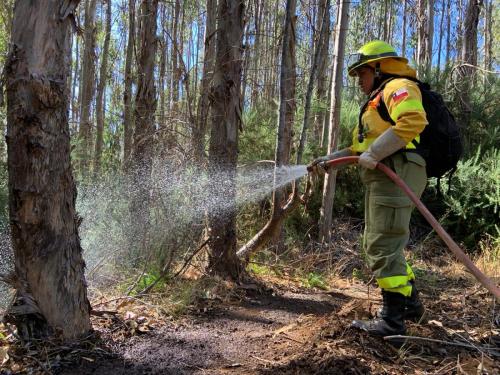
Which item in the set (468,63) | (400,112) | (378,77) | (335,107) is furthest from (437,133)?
(468,63)

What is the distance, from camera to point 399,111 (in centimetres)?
284

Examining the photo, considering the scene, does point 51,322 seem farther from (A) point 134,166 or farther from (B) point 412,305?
(A) point 134,166

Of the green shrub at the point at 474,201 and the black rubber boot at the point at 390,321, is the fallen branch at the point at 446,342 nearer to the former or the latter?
the black rubber boot at the point at 390,321

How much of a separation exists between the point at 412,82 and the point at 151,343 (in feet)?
8.55

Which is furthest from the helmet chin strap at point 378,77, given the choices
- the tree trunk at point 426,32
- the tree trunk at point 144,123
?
the tree trunk at point 426,32

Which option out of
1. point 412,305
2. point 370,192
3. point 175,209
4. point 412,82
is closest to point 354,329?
point 412,305

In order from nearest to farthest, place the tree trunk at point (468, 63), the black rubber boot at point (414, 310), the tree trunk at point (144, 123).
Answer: the black rubber boot at point (414, 310)
the tree trunk at point (144, 123)
the tree trunk at point (468, 63)

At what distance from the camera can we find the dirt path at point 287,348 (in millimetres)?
2729

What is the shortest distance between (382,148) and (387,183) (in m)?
0.31

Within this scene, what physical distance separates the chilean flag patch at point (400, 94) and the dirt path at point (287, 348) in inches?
63.4

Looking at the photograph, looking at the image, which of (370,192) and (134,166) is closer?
(370,192)

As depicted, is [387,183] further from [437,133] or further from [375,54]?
[375,54]

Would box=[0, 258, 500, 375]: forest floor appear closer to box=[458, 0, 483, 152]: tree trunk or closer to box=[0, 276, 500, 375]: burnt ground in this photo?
box=[0, 276, 500, 375]: burnt ground

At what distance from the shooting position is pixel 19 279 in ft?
9.19
